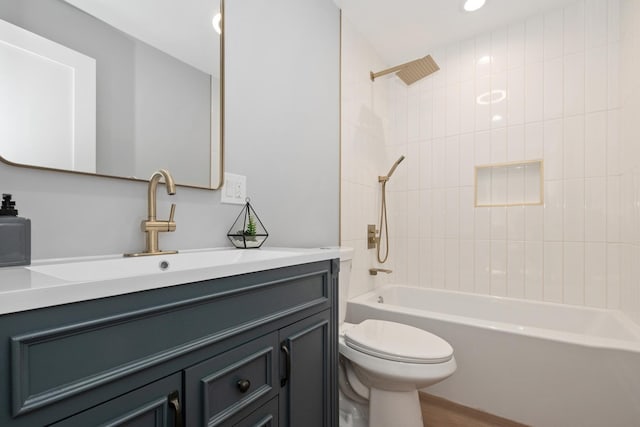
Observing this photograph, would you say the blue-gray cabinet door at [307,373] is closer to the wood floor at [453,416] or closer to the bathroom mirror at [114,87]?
the bathroom mirror at [114,87]

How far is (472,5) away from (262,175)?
5.87 ft

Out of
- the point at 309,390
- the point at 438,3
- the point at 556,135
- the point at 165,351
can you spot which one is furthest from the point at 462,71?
the point at 165,351

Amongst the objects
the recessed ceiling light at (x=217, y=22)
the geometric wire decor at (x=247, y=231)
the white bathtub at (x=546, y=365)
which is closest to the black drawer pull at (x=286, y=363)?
the geometric wire decor at (x=247, y=231)

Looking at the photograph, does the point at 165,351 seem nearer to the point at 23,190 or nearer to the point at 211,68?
the point at 23,190

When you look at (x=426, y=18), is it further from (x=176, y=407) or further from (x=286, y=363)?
(x=176, y=407)

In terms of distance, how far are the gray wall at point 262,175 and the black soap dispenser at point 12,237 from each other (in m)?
0.11

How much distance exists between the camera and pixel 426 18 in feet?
7.07

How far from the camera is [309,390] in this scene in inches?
39.8

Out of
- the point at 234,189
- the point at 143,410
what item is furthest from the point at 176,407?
the point at 234,189

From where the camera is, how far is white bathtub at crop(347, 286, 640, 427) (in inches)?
53.2

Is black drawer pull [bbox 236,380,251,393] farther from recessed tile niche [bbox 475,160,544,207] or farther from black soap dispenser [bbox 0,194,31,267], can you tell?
recessed tile niche [bbox 475,160,544,207]

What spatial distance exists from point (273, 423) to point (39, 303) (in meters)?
0.68

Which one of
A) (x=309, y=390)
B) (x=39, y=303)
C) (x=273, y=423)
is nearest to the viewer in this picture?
(x=39, y=303)

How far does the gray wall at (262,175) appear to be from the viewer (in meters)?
0.85
